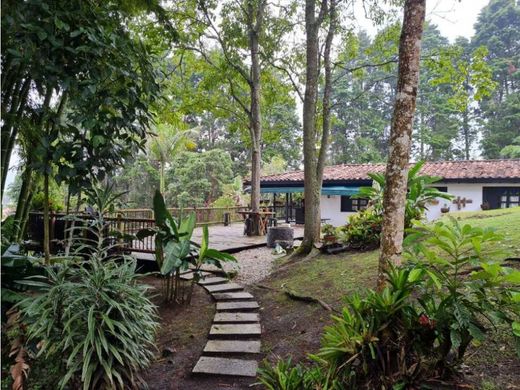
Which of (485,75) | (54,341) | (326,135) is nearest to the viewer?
(54,341)

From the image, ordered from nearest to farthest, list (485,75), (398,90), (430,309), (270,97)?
(430,309) → (398,90) → (485,75) → (270,97)

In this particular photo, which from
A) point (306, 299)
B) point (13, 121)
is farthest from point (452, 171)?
point (13, 121)

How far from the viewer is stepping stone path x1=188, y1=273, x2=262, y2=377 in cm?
313

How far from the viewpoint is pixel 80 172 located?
3.39 m

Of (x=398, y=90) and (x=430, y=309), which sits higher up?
(x=398, y=90)

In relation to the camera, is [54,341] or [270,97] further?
[270,97]

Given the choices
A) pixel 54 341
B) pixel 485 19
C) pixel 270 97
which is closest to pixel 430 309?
pixel 54 341

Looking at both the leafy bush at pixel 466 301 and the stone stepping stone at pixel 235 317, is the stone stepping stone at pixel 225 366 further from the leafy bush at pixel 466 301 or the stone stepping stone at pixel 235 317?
the leafy bush at pixel 466 301

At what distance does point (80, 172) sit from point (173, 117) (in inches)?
281

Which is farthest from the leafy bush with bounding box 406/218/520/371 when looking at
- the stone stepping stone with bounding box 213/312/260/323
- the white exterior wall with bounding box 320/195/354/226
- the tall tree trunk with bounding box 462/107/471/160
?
the tall tree trunk with bounding box 462/107/471/160

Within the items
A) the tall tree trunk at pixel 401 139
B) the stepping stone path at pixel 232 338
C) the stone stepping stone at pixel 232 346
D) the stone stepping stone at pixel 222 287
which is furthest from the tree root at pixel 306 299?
the tall tree trunk at pixel 401 139

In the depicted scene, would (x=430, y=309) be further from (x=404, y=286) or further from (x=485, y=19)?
(x=485, y=19)

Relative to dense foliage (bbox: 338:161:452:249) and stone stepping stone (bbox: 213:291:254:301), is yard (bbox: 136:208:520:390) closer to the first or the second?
stone stepping stone (bbox: 213:291:254:301)

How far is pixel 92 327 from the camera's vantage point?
2607mm
